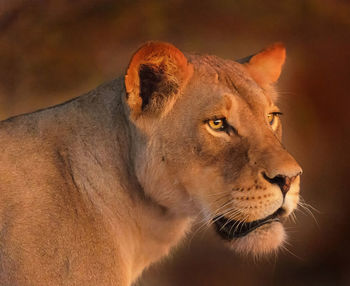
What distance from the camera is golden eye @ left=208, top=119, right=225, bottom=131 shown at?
1.91 metres

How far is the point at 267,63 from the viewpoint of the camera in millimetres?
2283

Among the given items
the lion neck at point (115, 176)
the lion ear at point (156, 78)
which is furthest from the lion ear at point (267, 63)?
the lion neck at point (115, 176)

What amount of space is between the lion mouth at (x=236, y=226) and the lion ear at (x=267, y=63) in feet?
1.59

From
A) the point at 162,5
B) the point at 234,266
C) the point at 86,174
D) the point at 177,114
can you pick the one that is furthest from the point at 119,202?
the point at 162,5

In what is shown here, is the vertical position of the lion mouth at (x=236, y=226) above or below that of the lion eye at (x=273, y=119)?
below

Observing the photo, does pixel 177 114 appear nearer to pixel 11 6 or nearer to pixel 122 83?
pixel 122 83

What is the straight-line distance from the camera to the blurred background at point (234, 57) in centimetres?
378

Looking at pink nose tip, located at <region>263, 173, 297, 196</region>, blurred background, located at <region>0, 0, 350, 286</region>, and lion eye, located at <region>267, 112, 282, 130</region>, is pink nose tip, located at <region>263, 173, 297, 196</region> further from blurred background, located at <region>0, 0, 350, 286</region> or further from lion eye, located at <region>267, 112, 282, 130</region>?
blurred background, located at <region>0, 0, 350, 286</region>

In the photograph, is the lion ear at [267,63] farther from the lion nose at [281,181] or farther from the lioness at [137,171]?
the lion nose at [281,181]

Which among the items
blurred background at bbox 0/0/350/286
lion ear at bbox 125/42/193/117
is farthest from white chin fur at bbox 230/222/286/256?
blurred background at bbox 0/0/350/286

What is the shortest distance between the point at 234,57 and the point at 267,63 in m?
1.57

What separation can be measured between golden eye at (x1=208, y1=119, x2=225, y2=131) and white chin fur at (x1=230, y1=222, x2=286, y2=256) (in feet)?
1.01

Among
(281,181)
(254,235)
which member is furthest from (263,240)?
(281,181)

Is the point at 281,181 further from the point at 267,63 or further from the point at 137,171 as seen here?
the point at 267,63
